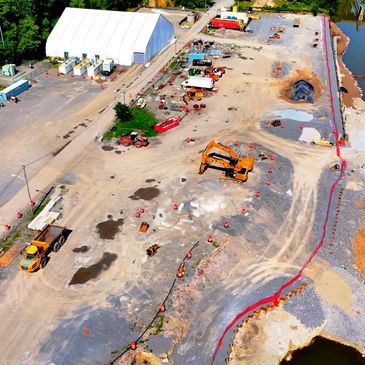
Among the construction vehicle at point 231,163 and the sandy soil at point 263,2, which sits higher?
the construction vehicle at point 231,163

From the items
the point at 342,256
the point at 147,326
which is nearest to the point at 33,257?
the point at 147,326

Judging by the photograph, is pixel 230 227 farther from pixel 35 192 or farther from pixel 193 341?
pixel 35 192

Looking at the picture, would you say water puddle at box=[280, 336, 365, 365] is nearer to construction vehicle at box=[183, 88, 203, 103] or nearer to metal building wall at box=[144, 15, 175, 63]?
construction vehicle at box=[183, 88, 203, 103]

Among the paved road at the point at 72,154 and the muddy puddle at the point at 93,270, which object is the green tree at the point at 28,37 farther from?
the muddy puddle at the point at 93,270

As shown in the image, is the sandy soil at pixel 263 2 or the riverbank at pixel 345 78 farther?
the sandy soil at pixel 263 2

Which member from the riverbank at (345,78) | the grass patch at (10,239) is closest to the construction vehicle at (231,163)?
the grass patch at (10,239)

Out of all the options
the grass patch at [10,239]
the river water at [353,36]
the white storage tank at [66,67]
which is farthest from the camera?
the river water at [353,36]

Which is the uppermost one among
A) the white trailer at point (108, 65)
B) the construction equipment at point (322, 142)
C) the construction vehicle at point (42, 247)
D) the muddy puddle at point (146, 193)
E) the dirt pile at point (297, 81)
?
the construction vehicle at point (42, 247)
